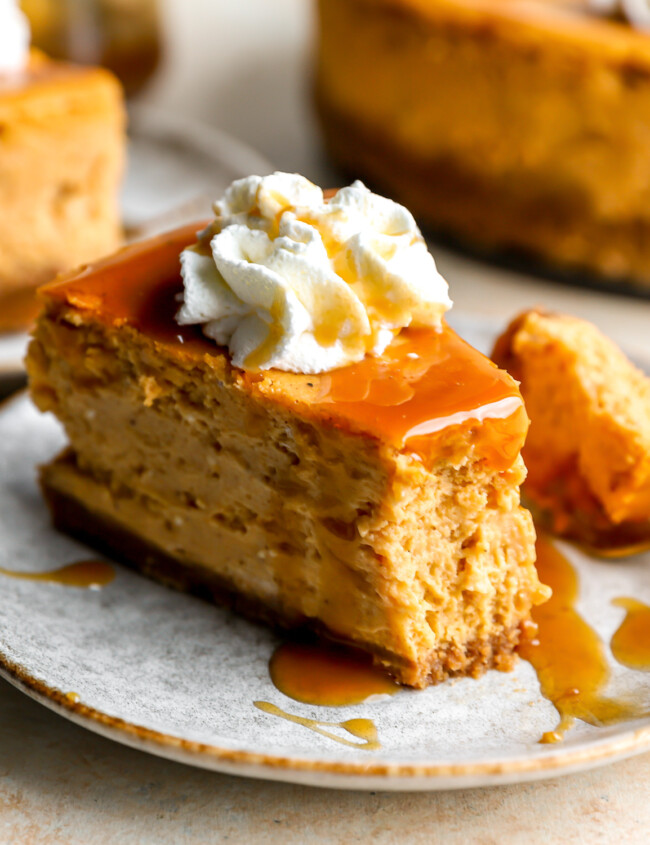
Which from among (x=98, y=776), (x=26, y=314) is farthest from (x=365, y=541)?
(x=26, y=314)

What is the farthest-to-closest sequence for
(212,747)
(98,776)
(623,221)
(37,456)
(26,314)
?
(623,221)
(26,314)
(37,456)
(98,776)
(212,747)

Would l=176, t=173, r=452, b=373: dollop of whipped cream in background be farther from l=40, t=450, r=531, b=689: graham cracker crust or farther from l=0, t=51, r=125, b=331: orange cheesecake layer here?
l=0, t=51, r=125, b=331: orange cheesecake layer

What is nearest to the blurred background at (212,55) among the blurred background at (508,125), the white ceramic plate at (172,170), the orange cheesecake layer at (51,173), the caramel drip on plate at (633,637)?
the blurred background at (508,125)

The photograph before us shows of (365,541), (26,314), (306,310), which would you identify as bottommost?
(26,314)

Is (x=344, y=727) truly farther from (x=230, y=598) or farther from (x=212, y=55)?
(x=212, y=55)

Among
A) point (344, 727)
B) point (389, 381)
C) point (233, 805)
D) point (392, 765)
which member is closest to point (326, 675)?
point (344, 727)

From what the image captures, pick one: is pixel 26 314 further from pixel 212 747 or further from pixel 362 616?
pixel 212 747

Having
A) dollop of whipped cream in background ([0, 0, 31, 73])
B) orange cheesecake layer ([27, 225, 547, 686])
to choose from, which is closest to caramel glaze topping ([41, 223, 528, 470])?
orange cheesecake layer ([27, 225, 547, 686])
